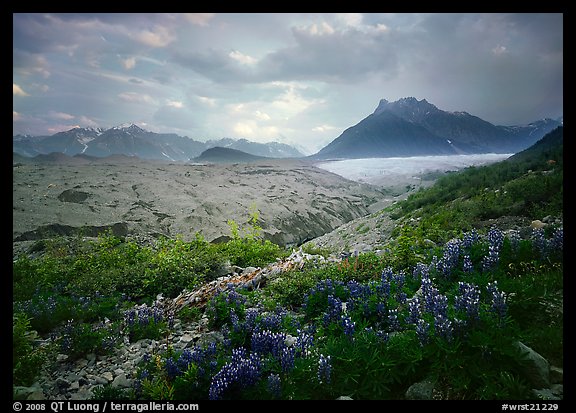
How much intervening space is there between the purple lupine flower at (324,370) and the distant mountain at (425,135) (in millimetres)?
124911

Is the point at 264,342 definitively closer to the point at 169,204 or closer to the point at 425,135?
the point at 169,204

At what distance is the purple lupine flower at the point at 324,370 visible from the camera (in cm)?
347

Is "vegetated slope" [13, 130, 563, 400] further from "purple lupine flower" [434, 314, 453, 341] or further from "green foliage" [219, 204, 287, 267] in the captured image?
"green foliage" [219, 204, 287, 267]

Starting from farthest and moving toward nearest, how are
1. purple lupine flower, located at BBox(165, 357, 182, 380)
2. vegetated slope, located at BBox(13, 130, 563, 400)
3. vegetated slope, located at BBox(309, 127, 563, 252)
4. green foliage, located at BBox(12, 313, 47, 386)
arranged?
vegetated slope, located at BBox(309, 127, 563, 252)
green foliage, located at BBox(12, 313, 47, 386)
purple lupine flower, located at BBox(165, 357, 182, 380)
vegetated slope, located at BBox(13, 130, 563, 400)

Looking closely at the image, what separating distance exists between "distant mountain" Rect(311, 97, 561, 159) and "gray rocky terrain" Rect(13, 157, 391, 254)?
9450 centimetres

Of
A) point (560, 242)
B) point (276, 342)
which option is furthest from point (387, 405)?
point (560, 242)

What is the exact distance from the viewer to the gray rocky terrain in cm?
1964

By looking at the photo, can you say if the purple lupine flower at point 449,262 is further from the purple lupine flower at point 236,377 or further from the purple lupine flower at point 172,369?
the purple lupine flower at point 172,369

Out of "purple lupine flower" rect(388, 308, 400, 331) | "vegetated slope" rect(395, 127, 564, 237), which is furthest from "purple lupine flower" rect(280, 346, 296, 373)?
"vegetated slope" rect(395, 127, 564, 237)

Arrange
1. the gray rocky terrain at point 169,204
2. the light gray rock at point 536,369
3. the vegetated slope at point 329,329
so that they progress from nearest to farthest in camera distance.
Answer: the light gray rock at point 536,369 < the vegetated slope at point 329,329 < the gray rocky terrain at point 169,204

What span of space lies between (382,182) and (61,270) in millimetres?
51901

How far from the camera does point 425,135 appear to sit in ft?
436

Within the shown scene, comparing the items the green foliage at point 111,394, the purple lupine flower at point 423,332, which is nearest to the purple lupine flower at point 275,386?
the purple lupine flower at point 423,332
